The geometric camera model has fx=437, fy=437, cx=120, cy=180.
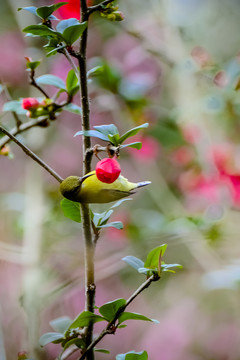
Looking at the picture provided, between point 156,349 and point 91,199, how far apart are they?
1.43 m

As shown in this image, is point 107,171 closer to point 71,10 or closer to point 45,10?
point 45,10

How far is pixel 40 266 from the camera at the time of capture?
114 centimetres

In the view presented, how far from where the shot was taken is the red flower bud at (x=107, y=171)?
399 mm

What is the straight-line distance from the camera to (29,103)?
559 millimetres

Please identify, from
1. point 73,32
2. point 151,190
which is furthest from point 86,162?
point 151,190

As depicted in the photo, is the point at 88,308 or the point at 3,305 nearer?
the point at 88,308

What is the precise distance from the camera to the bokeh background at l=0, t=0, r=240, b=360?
1136 mm

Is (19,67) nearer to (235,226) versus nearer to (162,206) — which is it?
(162,206)

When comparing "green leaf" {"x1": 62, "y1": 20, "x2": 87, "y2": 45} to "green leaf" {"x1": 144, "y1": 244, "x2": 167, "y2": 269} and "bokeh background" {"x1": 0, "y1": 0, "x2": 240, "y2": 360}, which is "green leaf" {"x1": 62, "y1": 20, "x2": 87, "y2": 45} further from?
"bokeh background" {"x1": 0, "y1": 0, "x2": 240, "y2": 360}

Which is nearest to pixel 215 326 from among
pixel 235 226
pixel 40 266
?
pixel 235 226

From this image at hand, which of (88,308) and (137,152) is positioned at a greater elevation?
(88,308)

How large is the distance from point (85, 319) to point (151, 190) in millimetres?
1246

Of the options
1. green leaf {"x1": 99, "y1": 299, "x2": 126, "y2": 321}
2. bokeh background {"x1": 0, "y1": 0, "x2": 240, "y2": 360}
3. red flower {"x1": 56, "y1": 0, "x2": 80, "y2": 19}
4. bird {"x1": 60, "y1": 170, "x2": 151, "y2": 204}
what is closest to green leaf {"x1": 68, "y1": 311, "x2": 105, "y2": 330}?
green leaf {"x1": 99, "y1": 299, "x2": 126, "y2": 321}

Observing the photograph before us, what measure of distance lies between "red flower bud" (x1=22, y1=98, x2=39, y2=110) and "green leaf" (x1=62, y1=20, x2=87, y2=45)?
0.45 ft
